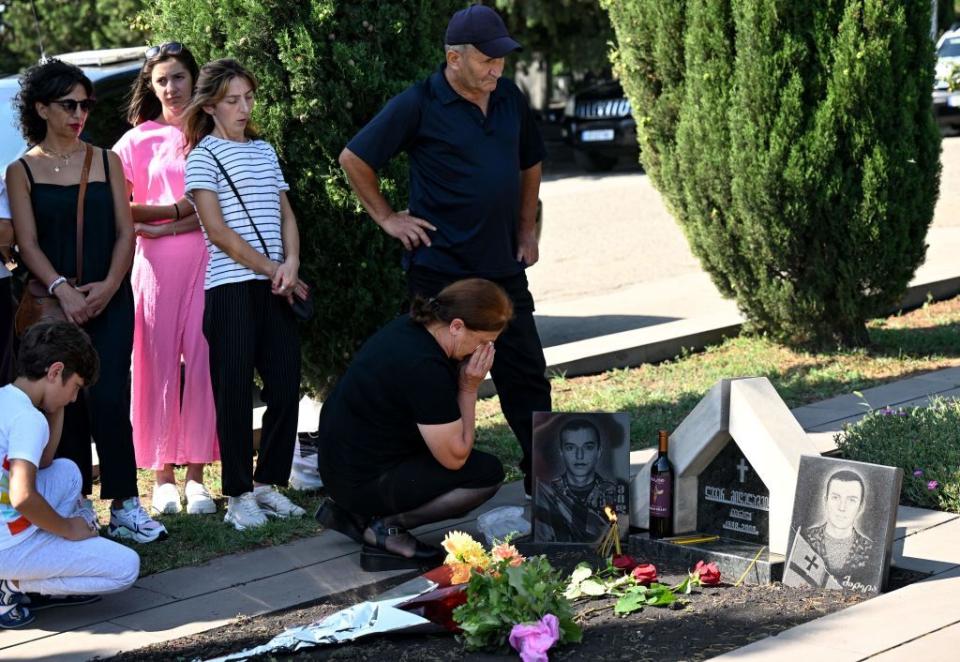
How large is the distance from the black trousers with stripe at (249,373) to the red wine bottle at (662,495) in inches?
62.3

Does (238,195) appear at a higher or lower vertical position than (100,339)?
higher

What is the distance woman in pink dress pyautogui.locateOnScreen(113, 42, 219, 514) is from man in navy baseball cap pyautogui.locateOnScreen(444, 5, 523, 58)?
4.43 ft

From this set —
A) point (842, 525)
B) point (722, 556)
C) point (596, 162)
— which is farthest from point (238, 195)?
point (596, 162)

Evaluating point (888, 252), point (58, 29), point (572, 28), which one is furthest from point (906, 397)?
point (58, 29)

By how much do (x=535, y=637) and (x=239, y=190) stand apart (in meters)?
2.47

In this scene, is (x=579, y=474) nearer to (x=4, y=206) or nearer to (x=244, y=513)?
(x=244, y=513)

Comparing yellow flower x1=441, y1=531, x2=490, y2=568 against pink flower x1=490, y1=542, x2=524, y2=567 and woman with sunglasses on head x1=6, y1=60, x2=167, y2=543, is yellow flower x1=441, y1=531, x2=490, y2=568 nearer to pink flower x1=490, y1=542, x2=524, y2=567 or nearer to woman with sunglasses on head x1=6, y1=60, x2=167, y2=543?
pink flower x1=490, y1=542, x2=524, y2=567

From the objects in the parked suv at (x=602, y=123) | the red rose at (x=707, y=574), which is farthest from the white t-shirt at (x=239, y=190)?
the parked suv at (x=602, y=123)

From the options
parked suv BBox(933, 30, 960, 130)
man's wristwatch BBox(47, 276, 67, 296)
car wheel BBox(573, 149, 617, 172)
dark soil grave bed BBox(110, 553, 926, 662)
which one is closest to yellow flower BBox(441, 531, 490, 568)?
dark soil grave bed BBox(110, 553, 926, 662)

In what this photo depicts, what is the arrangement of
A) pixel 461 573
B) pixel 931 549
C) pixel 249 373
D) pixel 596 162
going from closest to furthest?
1. pixel 461 573
2. pixel 931 549
3. pixel 249 373
4. pixel 596 162

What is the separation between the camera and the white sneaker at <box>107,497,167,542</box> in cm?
518

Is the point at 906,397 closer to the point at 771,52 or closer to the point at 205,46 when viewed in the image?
the point at 771,52

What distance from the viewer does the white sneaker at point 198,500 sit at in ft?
18.4

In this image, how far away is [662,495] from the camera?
481 cm
